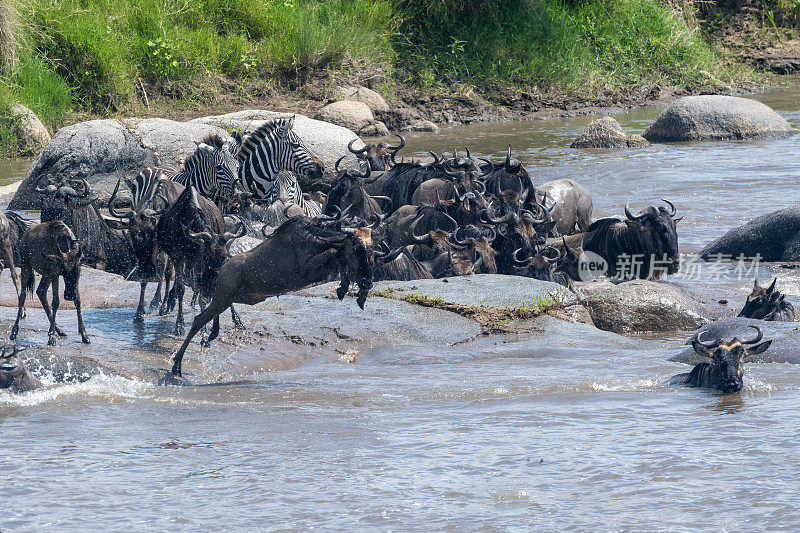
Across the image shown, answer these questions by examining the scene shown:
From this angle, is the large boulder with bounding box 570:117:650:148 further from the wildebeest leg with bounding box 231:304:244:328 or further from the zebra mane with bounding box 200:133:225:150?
the wildebeest leg with bounding box 231:304:244:328

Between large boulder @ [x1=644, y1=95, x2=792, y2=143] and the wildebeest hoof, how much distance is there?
673 inches

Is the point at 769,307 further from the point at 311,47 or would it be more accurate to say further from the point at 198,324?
the point at 311,47

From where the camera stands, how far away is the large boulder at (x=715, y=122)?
75.2 feet

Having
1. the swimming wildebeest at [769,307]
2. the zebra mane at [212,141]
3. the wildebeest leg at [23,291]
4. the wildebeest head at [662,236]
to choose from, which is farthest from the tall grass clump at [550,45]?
the wildebeest leg at [23,291]

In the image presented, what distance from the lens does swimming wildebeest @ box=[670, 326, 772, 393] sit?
311 inches

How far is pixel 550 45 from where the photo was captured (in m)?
29.2

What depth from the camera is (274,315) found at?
9508 mm

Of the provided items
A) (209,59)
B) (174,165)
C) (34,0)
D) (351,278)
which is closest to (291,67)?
(209,59)

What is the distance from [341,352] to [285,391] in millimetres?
1175

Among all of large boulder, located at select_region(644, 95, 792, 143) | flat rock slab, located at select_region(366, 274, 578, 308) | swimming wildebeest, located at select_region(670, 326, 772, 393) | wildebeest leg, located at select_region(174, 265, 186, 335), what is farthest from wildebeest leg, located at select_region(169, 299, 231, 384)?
large boulder, located at select_region(644, 95, 792, 143)

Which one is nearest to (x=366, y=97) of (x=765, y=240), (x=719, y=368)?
(x=765, y=240)

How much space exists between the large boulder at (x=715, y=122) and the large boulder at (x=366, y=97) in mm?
6185

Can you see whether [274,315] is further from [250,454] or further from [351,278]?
[250,454]

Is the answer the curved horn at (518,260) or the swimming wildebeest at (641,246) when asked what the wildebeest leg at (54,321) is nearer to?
the curved horn at (518,260)
